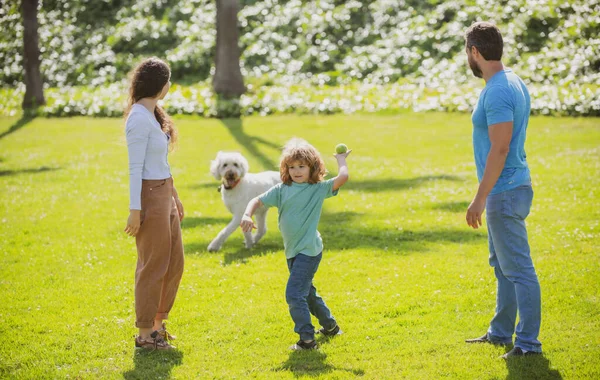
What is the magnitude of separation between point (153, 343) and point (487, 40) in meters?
3.34

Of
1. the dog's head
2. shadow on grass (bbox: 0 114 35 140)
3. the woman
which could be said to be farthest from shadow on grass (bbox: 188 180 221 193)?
shadow on grass (bbox: 0 114 35 140)

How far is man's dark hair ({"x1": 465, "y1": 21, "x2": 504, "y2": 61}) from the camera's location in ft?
15.5

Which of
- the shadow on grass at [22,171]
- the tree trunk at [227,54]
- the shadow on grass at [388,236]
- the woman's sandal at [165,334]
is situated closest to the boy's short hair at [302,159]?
the woman's sandal at [165,334]

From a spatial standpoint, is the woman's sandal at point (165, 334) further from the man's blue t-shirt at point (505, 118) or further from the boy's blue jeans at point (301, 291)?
the man's blue t-shirt at point (505, 118)

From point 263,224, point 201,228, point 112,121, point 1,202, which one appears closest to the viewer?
point 263,224

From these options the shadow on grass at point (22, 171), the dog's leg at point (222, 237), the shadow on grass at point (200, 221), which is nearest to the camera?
the dog's leg at point (222, 237)

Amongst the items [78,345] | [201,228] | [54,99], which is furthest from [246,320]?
[54,99]

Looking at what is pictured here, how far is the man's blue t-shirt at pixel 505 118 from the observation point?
459 cm

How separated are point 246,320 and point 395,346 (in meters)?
1.43

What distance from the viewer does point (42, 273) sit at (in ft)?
25.6

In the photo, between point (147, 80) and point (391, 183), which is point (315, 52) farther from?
point (147, 80)

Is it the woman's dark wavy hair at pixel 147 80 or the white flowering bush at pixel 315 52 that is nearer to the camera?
the woman's dark wavy hair at pixel 147 80

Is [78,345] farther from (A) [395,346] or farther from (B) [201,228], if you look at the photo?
(B) [201,228]

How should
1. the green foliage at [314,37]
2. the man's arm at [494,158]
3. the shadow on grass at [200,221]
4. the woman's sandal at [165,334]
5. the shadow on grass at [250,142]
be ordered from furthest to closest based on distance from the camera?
the green foliage at [314,37] → the shadow on grass at [250,142] → the shadow on grass at [200,221] → the woman's sandal at [165,334] → the man's arm at [494,158]
